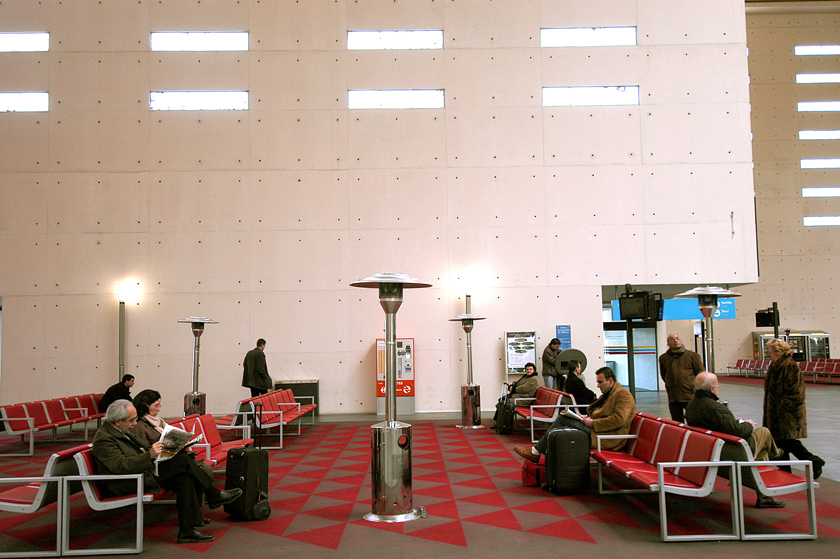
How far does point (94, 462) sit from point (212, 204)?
31.1ft

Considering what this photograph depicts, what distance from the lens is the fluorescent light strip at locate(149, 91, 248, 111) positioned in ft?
45.9

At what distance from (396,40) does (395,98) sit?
1.46 metres

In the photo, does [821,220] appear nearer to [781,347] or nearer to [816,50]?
[816,50]

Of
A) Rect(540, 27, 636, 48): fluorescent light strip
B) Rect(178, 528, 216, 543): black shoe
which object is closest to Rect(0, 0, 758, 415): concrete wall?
Rect(540, 27, 636, 48): fluorescent light strip

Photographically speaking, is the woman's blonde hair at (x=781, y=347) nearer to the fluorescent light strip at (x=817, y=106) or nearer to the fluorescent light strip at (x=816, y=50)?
the fluorescent light strip at (x=817, y=106)

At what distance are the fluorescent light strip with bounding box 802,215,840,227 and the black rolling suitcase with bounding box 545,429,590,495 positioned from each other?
2619cm

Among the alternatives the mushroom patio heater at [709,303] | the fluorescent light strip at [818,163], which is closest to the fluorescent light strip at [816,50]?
the fluorescent light strip at [818,163]

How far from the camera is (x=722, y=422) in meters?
5.54

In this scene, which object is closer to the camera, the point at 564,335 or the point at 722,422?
the point at 722,422

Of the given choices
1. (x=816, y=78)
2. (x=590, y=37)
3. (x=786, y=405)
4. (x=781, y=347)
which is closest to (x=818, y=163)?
(x=816, y=78)

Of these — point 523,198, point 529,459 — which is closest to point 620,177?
point 523,198

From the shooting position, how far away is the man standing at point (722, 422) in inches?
218

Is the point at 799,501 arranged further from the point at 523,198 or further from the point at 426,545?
the point at 523,198

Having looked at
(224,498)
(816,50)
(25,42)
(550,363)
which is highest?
(816,50)
